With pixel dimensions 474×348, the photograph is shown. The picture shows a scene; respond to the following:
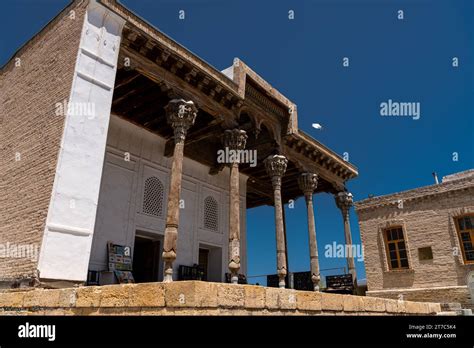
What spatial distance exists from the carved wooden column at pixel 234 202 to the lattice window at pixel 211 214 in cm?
399

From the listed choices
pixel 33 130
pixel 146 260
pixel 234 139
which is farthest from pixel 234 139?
pixel 146 260

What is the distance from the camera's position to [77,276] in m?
6.03

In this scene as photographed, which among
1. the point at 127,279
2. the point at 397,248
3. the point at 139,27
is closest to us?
the point at 139,27

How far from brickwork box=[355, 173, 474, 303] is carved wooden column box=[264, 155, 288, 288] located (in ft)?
21.2

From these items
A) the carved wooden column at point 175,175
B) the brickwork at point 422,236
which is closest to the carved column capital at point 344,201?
the brickwork at point 422,236

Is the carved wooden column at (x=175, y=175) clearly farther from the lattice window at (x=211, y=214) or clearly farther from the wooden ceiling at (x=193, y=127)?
the lattice window at (x=211, y=214)

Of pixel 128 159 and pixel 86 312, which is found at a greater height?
pixel 128 159

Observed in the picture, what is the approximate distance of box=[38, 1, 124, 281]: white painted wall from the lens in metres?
5.94

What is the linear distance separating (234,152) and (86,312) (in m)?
6.31

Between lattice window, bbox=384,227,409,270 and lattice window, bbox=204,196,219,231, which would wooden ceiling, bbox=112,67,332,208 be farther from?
lattice window, bbox=384,227,409,270

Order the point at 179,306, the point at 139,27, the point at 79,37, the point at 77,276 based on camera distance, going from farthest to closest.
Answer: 1. the point at 139,27
2. the point at 79,37
3. the point at 77,276
4. the point at 179,306
